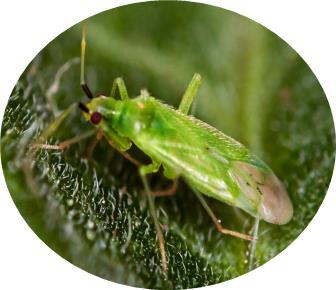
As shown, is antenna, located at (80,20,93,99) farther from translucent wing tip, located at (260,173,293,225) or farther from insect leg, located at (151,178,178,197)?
translucent wing tip, located at (260,173,293,225)

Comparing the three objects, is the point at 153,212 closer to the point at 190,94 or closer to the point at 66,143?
the point at 66,143

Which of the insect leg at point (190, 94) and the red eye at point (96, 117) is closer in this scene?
the red eye at point (96, 117)

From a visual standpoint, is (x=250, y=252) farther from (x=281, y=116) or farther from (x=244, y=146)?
(x=281, y=116)

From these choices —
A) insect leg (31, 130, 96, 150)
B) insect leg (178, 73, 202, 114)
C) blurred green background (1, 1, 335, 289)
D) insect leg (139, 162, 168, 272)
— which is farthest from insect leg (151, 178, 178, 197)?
insect leg (31, 130, 96, 150)

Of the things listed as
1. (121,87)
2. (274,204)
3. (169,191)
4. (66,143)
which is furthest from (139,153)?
(274,204)

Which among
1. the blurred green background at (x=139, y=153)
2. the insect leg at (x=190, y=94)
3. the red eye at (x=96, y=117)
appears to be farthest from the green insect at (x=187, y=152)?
the insect leg at (x=190, y=94)

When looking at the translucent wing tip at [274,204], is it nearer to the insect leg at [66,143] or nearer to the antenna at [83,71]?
the insect leg at [66,143]
